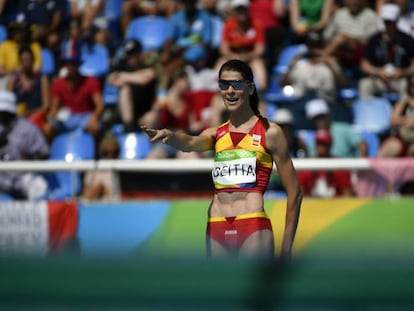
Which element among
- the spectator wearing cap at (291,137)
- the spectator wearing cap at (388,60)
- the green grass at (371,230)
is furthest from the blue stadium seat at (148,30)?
the green grass at (371,230)

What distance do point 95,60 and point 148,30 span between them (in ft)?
2.84

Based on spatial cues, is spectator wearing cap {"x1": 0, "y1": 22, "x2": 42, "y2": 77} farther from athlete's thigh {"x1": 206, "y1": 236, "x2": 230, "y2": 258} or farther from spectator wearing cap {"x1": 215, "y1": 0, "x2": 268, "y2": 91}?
athlete's thigh {"x1": 206, "y1": 236, "x2": 230, "y2": 258}

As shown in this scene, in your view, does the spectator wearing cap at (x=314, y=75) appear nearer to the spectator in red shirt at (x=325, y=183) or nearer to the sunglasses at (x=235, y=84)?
the spectator in red shirt at (x=325, y=183)

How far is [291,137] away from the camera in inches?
464

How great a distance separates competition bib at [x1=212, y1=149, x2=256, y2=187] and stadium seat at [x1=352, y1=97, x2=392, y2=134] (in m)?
5.43

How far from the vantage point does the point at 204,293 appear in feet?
11.2

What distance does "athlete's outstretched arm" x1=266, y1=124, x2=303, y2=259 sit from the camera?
7.07m

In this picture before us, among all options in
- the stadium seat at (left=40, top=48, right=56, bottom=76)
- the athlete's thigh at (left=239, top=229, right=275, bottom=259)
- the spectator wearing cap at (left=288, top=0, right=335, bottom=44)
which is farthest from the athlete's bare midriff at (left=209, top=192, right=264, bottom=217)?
the stadium seat at (left=40, top=48, right=56, bottom=76)

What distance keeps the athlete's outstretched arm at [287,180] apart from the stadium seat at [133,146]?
543 cm

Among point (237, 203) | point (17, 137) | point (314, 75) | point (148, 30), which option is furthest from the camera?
point (148, 30)

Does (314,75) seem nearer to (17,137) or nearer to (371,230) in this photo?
A: (371,230)

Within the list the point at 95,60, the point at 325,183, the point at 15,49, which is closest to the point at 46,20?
the point at 15,49

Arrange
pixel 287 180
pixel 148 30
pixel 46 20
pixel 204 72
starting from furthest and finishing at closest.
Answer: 1. pixel 46 20
2. pixel 148 30
3. pixel 204 72
4. pixel 287 180

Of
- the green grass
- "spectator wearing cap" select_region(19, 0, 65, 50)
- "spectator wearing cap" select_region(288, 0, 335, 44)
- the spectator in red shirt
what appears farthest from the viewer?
"spectator wearing cap" select_region(19, 0, 65, 50)
